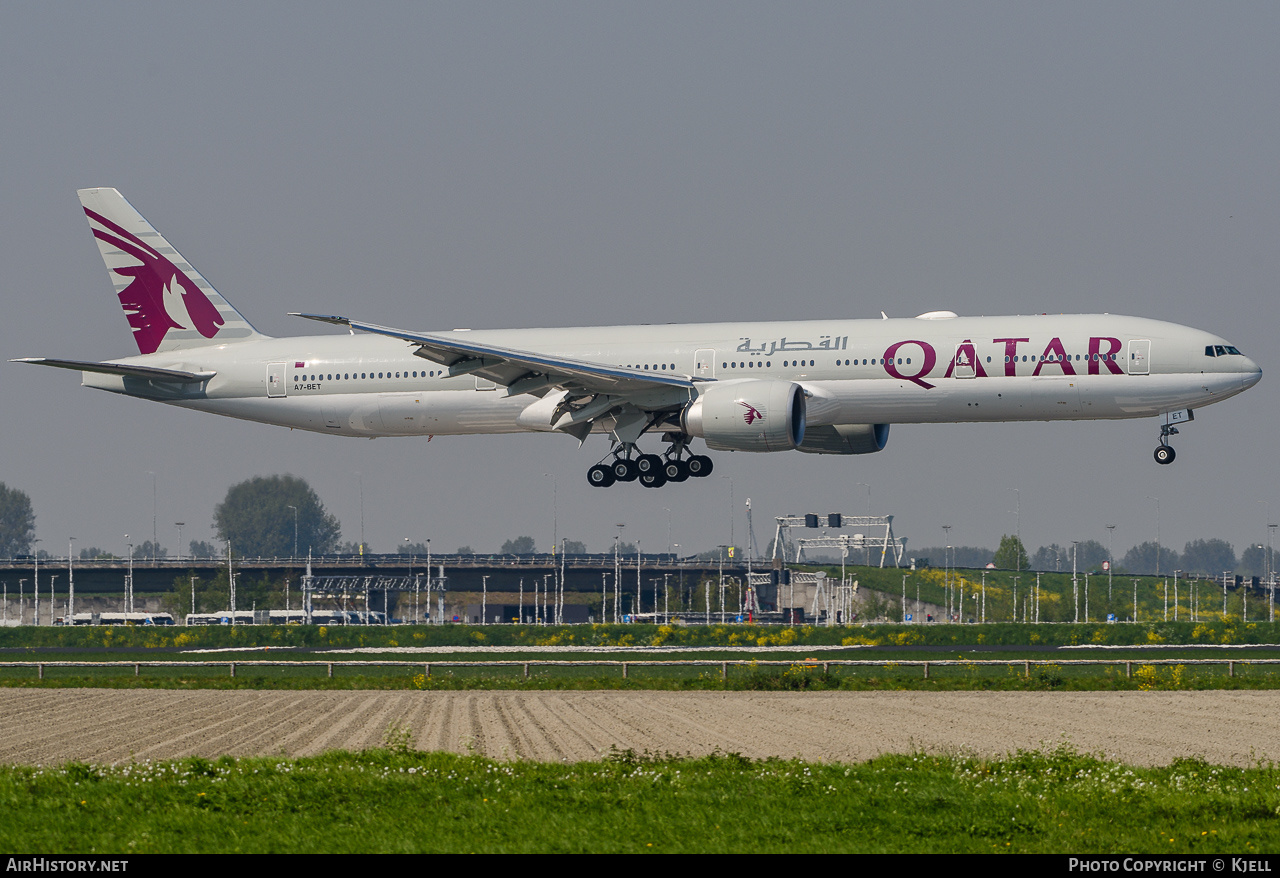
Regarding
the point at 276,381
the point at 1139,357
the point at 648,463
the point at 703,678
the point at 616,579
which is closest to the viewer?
the point at 1139,357

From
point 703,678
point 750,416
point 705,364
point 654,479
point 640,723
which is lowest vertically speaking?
point 703,678

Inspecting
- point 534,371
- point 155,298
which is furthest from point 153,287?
point 534,371

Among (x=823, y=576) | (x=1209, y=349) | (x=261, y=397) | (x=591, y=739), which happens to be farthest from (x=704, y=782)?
(x=823, y=576)

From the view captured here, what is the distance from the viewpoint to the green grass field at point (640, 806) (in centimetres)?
1792

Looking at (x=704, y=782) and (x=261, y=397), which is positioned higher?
(x=261, y=397)

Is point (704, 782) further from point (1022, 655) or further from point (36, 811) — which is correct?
point (1022, 655)

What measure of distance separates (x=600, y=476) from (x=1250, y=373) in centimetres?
2231

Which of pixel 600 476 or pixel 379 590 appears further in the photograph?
pixel 379 590

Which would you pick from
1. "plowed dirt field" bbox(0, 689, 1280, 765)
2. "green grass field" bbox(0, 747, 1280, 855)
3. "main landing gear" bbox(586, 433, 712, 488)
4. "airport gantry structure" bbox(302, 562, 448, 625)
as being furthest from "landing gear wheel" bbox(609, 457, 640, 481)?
"airport gantry structure" bbox(302, 562, 448, 625)

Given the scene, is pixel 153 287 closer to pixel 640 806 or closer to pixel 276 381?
pixel 276 381

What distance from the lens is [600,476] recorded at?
176ft

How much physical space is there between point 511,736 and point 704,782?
398 inches

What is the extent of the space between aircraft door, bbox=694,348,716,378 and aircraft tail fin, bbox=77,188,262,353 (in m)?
19.3

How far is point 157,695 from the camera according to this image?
43.3 meters
